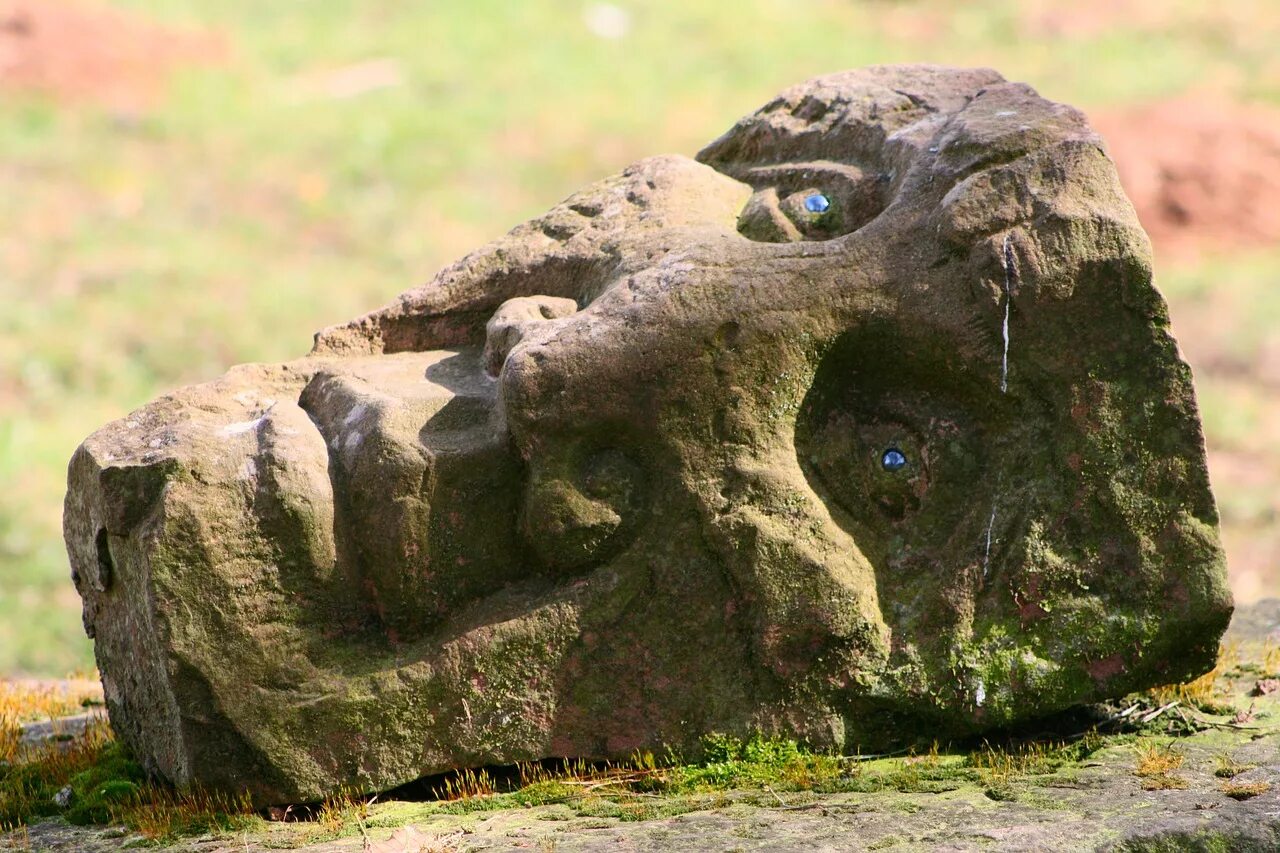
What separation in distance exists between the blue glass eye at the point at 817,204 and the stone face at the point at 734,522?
50 cm

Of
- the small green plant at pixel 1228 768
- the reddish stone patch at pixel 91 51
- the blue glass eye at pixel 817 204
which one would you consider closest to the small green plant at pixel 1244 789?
the small green plant at pixel 1228 768

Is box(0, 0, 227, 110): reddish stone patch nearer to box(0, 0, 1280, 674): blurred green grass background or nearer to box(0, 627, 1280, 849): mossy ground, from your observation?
box(0, 0, 1280, 674): blurred green grass background

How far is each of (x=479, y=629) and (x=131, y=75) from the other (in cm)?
1811

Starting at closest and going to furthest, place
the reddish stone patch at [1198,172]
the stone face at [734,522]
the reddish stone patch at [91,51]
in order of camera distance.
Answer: the stone face at [734,522]
the reddish stone patch at [1198,172]
the reddish stone patch at [91,51]

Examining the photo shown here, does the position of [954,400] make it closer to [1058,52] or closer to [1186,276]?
[1186,276]

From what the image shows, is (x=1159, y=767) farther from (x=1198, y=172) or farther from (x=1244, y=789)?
(x=1198, y=172)

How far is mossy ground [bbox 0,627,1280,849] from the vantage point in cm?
512

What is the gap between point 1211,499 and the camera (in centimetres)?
536

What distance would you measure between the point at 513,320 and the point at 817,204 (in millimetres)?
1333

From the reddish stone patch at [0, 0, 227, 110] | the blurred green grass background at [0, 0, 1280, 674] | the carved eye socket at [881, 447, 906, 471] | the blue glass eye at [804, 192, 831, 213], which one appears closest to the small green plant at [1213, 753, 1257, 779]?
the carved eye socket at [881, 447, 906, 471]

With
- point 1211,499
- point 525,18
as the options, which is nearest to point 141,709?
point 1211,499

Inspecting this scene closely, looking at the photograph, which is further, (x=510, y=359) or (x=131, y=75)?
(x=131, y=75)

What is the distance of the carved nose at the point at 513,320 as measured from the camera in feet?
19.2

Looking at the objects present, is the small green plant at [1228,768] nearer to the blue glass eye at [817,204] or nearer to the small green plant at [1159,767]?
the small green plant at [1159,767]
